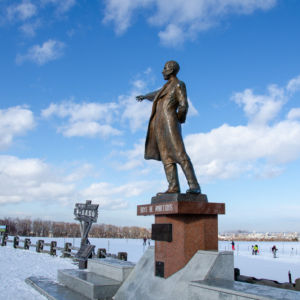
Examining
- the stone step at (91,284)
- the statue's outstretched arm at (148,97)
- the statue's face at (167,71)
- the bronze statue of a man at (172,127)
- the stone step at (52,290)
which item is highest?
the statue's face at (167,71)

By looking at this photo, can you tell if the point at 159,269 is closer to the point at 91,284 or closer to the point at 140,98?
the point at 91,284

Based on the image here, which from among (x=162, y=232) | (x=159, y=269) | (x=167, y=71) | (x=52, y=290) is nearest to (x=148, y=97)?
(x=167, y=71)

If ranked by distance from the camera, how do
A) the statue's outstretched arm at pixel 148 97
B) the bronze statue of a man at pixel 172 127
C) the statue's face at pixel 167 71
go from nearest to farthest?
the bronze statue of a man at pixel 172 127 < the statue's face at pixel 167 71 < the statue's outstretched arm at pixel 148 97

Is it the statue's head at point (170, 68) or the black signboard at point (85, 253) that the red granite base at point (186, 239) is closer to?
the statue's head at point (170, 68)

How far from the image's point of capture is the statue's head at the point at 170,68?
20.3 ft

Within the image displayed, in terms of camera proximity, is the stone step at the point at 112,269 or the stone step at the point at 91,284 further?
the stone step at the point at 112,269

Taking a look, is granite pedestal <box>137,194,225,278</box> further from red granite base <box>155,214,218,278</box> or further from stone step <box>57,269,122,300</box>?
stone step <box>57,269,122,300</box>

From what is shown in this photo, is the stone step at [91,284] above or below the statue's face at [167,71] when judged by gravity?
below

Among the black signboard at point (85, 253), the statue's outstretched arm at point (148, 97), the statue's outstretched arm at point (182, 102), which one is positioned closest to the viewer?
the statue's outstretched arm at point (182, 102)

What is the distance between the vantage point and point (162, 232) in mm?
5188

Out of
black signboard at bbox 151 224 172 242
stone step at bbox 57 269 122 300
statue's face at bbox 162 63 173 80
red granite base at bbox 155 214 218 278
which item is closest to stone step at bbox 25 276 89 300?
stone step at bbox 57 269 122 300

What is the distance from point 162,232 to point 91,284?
203 centimetres

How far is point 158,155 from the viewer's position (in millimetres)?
6363

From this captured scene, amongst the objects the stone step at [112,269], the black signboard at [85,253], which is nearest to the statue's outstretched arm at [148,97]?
the stone step at [112,269]
